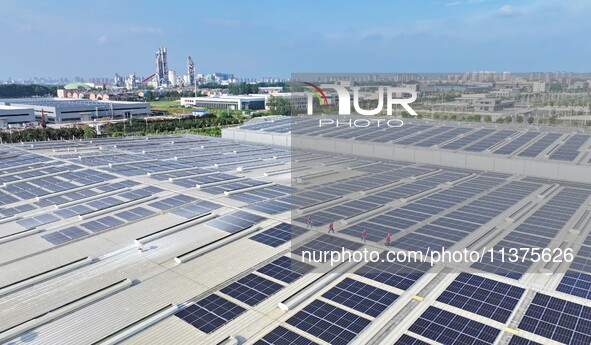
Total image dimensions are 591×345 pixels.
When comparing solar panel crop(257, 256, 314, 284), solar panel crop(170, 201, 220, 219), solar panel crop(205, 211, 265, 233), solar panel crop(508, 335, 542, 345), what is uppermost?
solar panel crop(170, 201, 220, 219)

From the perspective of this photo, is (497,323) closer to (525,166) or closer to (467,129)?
(525,166)

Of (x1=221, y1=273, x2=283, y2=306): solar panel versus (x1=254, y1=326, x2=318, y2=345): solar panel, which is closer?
(x1=254, y1=326, x2=318, y2=345): solar panel

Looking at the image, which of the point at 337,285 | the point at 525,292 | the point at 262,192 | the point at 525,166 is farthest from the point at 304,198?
the point at 525,166

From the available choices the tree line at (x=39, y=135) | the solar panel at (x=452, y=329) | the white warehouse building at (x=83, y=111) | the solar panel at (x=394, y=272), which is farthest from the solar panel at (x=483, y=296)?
the white warehouse building at (x=83, y=111)

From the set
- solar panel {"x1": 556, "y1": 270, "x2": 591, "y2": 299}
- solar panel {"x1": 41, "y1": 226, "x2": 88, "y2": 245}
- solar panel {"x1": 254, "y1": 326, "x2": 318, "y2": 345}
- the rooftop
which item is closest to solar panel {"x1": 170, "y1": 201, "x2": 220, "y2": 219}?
the rooftop

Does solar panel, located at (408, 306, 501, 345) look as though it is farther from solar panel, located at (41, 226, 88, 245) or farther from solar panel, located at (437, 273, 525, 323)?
solar panel, located at (41, 226, 88, 245)

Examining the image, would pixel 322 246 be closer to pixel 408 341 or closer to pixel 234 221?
pixel 234 221

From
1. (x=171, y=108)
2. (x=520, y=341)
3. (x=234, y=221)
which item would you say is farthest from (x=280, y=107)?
(x=520, y=341)

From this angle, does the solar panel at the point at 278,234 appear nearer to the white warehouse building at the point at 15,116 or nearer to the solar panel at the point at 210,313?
the solar panel at the point at 210,313
